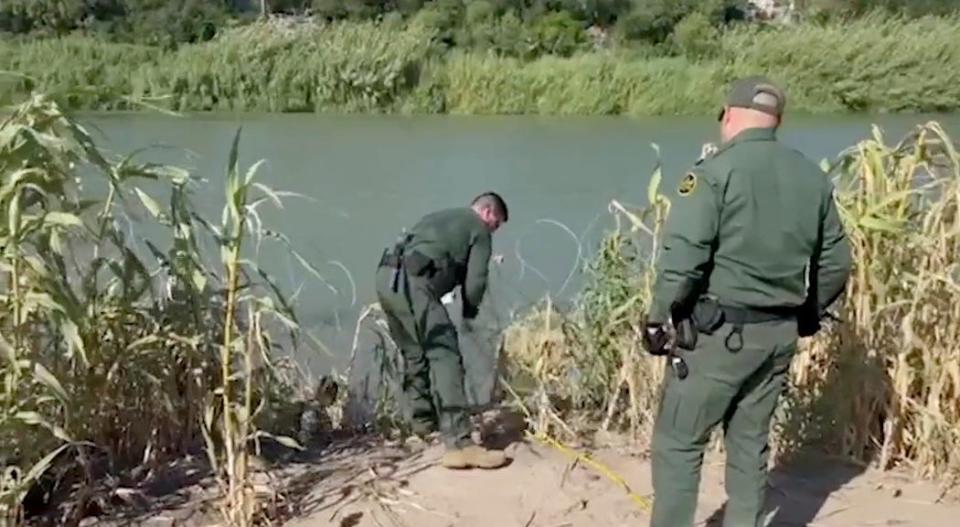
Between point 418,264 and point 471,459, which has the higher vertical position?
point 418,264

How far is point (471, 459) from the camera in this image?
4805 mm

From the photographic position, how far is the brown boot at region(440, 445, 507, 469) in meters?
4.80

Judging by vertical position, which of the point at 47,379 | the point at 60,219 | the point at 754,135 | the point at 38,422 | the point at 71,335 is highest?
the point at 754,135

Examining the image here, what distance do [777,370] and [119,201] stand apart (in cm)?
220

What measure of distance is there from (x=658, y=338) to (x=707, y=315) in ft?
0.53

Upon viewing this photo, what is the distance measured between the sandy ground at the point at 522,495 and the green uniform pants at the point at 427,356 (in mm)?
186

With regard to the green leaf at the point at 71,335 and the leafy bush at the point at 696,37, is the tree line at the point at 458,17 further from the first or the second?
the green leaf at the point at 71,335

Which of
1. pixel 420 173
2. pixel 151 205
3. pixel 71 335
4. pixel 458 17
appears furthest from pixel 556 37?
pixel 71 335

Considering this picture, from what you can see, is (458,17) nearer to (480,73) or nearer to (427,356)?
(480,73)

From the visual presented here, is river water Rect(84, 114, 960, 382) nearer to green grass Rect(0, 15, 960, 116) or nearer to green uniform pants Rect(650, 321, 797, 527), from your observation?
green grass Rect(0, 15, 960, 116)

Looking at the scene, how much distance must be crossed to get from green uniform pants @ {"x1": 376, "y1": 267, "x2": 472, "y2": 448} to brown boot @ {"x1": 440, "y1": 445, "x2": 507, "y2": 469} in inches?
2.3

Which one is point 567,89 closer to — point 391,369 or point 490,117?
point 490,117

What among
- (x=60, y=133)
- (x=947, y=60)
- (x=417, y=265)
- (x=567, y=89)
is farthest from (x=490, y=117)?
(x=60, y=133)

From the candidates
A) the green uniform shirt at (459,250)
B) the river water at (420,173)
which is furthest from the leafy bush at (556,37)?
the green uniform shirt at (459,250)
